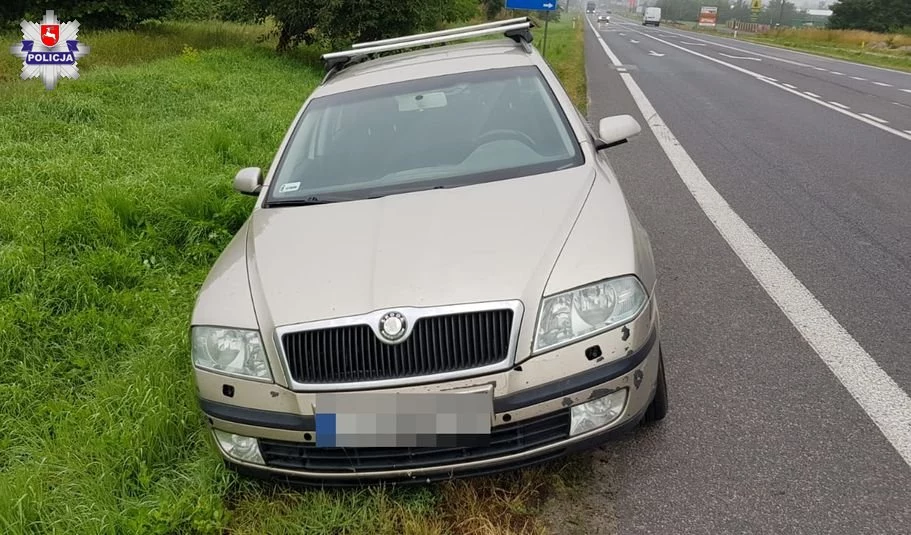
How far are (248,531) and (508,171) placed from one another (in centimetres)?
186

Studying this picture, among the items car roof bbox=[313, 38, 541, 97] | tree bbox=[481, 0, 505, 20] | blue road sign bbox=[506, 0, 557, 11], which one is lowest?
car roof bbox=[313, 38, 541, 97]

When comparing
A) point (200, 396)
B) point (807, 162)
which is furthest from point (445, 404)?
point (807, 162)

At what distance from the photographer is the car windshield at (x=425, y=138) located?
3.13 m

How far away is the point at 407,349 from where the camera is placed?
7.16 feet

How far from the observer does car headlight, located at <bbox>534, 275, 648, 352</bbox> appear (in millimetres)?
2209

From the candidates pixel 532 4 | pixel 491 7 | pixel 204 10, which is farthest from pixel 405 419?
pixel 491 7

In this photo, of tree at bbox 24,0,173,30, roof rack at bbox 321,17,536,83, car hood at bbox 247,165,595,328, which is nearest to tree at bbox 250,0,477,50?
tree at bbox 24,0,173,30

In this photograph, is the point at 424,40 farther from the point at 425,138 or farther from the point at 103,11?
the point at 103,11

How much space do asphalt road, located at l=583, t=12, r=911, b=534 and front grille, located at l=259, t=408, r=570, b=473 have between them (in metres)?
0.40

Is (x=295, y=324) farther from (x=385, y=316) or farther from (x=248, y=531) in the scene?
(x=248, y=531)

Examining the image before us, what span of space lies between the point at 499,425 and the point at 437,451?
241 mm

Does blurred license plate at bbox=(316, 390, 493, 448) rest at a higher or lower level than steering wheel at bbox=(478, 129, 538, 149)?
lower

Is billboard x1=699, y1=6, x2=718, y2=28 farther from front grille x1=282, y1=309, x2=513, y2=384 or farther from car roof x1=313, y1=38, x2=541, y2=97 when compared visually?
front grille x1=282, y1=309, x2=513, y2=384

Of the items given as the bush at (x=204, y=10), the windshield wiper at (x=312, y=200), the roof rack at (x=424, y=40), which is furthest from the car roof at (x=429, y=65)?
the bush at (x=204, y=10)
